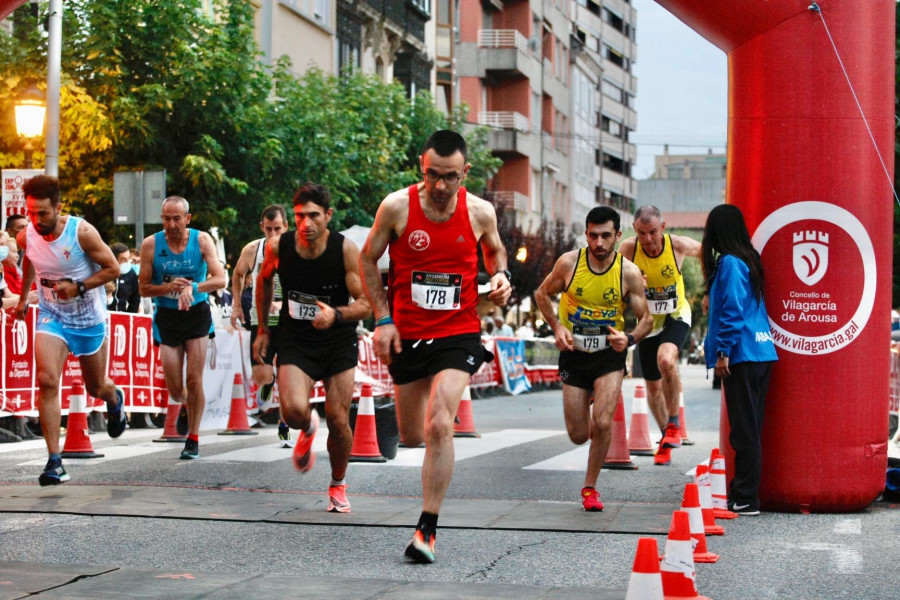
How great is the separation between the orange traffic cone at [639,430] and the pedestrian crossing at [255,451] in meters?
0.45

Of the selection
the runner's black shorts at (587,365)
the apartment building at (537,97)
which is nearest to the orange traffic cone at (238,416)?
the runner's black shorts at (587,365)

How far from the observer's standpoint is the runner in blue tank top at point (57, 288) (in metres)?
9.96

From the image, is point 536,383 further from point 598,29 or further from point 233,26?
point 598,29

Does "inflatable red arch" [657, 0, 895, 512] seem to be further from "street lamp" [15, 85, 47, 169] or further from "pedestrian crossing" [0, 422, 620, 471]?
"street lamp" [15, 85, 47, 169]

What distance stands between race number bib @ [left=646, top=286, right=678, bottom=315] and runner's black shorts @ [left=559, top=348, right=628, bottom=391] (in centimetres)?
248

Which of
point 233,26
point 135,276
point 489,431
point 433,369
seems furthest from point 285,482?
point 233,26

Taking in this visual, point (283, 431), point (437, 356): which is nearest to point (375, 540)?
point (437, 356)

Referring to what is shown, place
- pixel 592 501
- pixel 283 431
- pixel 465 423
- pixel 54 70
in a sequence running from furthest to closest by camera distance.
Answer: pixel 54 70
pixel 465 423
pixel 283 431
pixel 592 501

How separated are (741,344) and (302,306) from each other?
262 cm

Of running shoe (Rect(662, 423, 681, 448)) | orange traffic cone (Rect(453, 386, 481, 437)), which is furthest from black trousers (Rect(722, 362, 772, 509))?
orange traffic cone (Rect(453, 386, 481, 437))

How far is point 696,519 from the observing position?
6.75 m

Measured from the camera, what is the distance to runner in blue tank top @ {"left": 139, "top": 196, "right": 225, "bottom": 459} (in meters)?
11.6

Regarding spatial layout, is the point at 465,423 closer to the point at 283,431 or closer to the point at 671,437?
the point at 283,431

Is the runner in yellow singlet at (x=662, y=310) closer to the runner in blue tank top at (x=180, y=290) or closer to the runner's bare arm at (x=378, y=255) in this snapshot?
the runner in blue tank top at (x=180, y=290)
